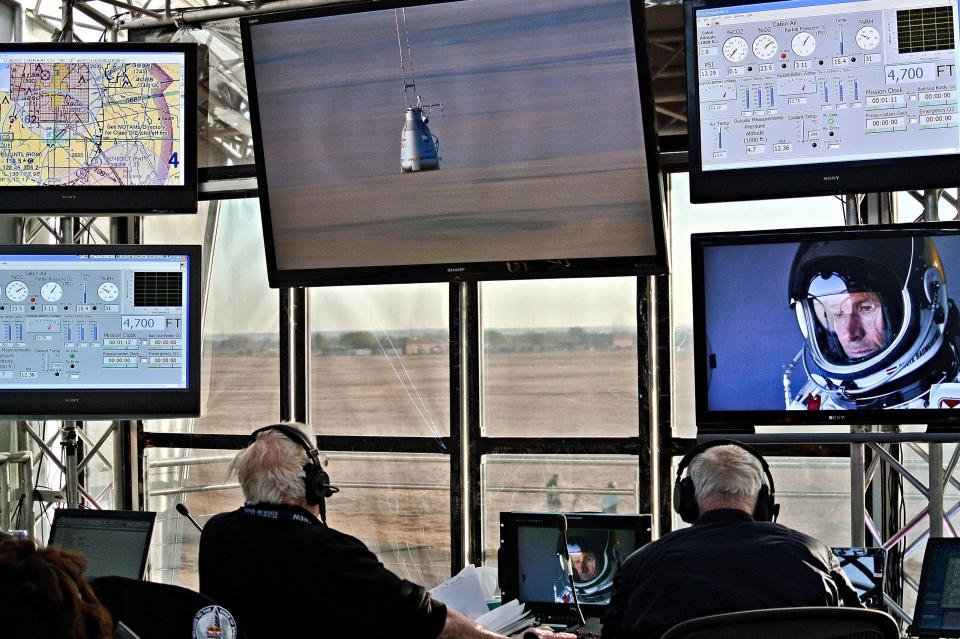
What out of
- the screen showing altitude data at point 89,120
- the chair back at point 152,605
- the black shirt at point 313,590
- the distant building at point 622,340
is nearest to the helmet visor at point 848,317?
the black shirt at point 313,590

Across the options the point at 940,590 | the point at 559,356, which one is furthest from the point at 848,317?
the point at 559,356

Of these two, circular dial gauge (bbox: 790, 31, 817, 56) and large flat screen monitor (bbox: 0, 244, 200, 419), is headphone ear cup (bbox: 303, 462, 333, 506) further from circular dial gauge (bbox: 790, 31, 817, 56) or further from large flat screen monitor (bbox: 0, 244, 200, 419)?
circular dial gauge (bbox: 790, 31, 817, 56)

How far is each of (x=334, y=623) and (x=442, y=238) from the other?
1648 mm

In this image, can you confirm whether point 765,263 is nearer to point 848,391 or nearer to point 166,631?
point 848,391

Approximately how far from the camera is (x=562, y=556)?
9.50 ft

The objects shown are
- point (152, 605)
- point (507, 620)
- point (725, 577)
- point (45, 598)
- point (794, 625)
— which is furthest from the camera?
point (507, 620)

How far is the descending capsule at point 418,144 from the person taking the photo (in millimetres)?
3389

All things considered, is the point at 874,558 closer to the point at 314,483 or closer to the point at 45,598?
the point at 314,483

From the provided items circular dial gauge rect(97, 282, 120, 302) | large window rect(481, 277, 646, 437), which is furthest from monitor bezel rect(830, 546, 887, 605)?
circular dial gauge rect(97, 282, 120, 302)

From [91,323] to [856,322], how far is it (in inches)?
106

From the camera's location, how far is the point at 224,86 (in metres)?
5.13

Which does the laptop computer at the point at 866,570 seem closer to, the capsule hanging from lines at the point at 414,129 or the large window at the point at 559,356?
the large window at the point at 559,356

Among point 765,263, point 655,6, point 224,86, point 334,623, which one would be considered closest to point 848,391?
point 765,263

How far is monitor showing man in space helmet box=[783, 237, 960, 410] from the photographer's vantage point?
284 centimetres
